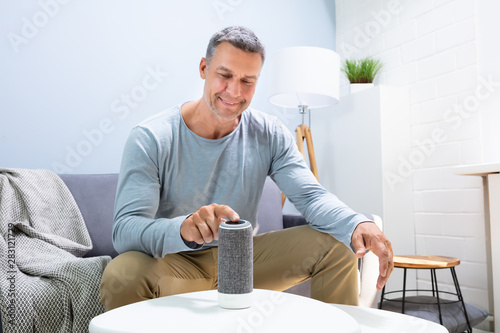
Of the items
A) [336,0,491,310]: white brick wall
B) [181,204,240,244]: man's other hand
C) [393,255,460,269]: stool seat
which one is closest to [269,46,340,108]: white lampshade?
[336,0,491,310]: white brick wall

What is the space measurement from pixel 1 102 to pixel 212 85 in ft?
4.25

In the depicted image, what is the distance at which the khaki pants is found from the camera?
1071mm

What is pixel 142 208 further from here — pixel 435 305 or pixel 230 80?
pixel 435 305

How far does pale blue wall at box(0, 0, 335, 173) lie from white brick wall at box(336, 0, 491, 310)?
1021mm

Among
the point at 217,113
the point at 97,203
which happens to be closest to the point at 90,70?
the point at 97,203

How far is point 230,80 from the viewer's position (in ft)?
4.44

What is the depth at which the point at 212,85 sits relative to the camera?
1.38 m

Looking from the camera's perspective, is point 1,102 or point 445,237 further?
point 445,237

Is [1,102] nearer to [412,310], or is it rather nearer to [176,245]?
[176,245]

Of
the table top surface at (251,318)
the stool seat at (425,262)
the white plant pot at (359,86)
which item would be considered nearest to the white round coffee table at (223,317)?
the table top surface at (251,318)

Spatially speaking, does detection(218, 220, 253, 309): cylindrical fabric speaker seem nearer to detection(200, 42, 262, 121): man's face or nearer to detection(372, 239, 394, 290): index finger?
detection(372, 239, 394, 290): index finger

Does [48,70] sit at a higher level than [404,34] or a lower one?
lower

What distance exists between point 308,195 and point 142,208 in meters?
0.52

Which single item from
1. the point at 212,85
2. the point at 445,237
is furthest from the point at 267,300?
the point at 445,237
